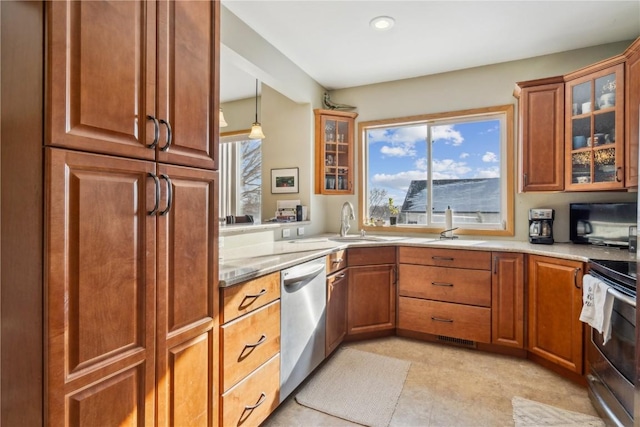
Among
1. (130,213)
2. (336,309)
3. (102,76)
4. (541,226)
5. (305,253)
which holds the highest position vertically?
(102,76)

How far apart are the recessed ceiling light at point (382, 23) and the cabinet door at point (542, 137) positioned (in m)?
1.33

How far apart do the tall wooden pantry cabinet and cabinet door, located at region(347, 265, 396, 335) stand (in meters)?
1.59

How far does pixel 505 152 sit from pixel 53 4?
11.2 ft

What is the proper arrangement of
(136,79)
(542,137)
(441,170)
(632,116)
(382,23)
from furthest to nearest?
(441,170) < (542,137) < (382,23) < (632,116) < (136,79)

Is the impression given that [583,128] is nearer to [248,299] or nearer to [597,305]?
[597,305]

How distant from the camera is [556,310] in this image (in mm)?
2271

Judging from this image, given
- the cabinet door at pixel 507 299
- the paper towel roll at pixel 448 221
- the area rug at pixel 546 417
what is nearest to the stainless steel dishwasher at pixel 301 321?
the area rug at pixel 546 417

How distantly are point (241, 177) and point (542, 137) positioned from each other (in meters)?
3.18

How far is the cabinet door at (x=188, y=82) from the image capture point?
118 centimetres

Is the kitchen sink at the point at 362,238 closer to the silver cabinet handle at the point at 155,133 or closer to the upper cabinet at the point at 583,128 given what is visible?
the upper cabinet at the point at 583,128

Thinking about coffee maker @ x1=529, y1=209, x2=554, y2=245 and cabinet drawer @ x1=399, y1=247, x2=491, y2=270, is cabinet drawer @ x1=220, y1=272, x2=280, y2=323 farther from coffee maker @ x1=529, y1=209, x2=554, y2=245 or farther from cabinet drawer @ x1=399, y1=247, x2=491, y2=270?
coffee maker @ x1=529, y1=209, x2=554, y2=245

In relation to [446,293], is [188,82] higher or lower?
higher

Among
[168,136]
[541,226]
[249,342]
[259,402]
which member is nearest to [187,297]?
[249,342]

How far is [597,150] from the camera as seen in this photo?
2404mm
